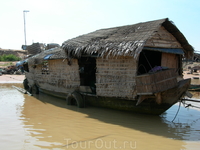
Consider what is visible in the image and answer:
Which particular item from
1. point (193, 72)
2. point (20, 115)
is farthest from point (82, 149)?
point (193, 72)

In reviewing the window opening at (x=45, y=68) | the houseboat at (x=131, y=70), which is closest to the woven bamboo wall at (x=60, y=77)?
the houseboat at (x=131, y=70)

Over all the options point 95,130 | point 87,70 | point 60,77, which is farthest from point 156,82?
point 60,77

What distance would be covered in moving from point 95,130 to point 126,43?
2855 mm

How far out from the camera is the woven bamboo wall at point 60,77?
8632 mm

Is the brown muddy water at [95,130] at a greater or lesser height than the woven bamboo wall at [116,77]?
lesser

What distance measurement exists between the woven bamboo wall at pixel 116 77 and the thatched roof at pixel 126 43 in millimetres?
379

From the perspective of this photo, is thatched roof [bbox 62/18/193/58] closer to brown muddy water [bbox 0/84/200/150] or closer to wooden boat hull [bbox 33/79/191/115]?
wooden boat hull [bbox 33/79/191/115]

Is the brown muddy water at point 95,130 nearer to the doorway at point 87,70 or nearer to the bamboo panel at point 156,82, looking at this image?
the bamboo panel at point 156,82

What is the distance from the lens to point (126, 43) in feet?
20.6

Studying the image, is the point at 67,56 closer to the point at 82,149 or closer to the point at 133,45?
the point at 133,45

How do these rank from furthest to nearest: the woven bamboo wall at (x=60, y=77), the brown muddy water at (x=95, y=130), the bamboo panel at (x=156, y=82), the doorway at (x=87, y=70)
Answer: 1. the doorway at (x=87, y=70)
2. the woven bamboo wall at (x=60, y=77)
3. the bamboo panel at (x=156, y=82)
4. the brown muddy water at (x=95, y=130)

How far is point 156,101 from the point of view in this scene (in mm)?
6113

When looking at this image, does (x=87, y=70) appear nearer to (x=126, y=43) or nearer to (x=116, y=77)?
(x=116, y=77)

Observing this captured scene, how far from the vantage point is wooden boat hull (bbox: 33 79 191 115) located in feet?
19.8
